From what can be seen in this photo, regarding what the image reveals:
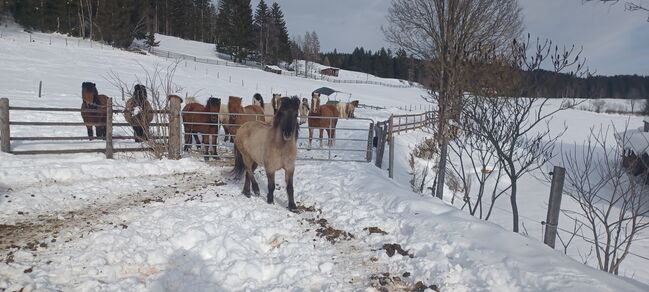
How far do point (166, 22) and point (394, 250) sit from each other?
2930 inches

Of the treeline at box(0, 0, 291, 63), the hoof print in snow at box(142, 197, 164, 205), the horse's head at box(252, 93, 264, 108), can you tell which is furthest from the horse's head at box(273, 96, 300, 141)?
the treeline at box(0, 0, 291, 63)

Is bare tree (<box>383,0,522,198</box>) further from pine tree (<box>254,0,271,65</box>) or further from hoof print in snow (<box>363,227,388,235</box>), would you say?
pine tree (<box>254,0,271,65</box>)

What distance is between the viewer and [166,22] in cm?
6838

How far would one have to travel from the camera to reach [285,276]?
370 centimetres

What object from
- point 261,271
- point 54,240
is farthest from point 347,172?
point 54,240

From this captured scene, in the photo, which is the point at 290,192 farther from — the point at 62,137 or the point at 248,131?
the point at 62,137

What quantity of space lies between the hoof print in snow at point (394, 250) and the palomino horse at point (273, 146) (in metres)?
1.92

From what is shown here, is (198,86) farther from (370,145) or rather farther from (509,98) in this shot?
(509,98)

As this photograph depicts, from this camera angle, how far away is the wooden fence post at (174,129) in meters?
9.04

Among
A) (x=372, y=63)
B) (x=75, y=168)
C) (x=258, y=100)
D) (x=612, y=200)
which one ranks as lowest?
(x=75, y=168)

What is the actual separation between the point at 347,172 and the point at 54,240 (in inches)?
205

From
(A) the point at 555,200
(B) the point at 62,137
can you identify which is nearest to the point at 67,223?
(B) the point at 62,137

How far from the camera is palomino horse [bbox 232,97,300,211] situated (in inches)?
222

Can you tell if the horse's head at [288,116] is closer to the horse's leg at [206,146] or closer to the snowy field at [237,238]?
the snowy field at [237,238]
